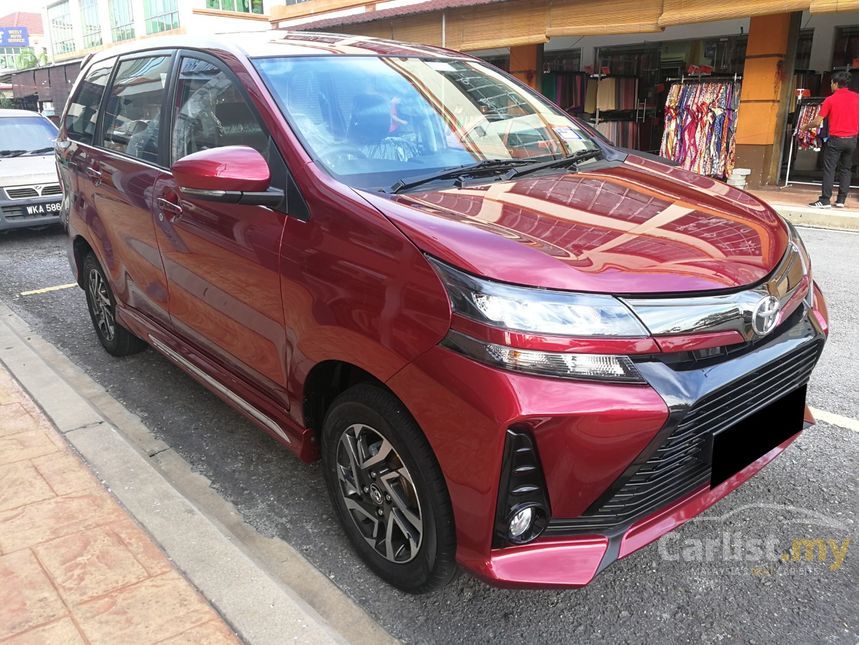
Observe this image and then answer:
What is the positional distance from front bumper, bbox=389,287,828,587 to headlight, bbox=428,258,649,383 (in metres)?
0.03

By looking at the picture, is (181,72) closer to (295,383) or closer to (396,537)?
(295,383)

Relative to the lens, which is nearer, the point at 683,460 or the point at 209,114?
the point at 683,460

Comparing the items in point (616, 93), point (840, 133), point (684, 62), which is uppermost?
point (684, 62)

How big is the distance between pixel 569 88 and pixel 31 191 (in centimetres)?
1092

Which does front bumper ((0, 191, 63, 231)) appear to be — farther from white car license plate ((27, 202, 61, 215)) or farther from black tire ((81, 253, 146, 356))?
black tire ((81, 253, 146, 356))


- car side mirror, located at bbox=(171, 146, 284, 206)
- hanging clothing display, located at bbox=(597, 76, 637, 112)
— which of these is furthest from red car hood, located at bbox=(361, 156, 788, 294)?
hanging clothing display, located at bbox=(597, 76, 637, 112)

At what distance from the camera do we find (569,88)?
1497 centimetres

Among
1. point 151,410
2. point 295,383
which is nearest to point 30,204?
point 151,410

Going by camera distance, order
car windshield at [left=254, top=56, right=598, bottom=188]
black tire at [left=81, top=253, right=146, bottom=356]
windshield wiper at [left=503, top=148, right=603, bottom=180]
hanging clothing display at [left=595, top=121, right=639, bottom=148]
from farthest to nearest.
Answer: hanging clothing display at [left=595, top=121, right=639, bottom=148] → black tire at [left=81, top=253, right=146, bottom=356] → windshield wiper at [left=503, top=148, right=603, bottom=180] → car windshield at [left=254, top=56, right=598, bottom=188]

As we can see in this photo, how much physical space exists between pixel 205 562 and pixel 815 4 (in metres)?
11.7

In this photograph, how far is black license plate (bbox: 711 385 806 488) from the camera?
2.05 metres

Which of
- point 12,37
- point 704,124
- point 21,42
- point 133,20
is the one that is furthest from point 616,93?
point 12,37

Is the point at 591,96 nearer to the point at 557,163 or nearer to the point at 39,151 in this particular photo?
the point at 39,151

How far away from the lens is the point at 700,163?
1302 centimetres
